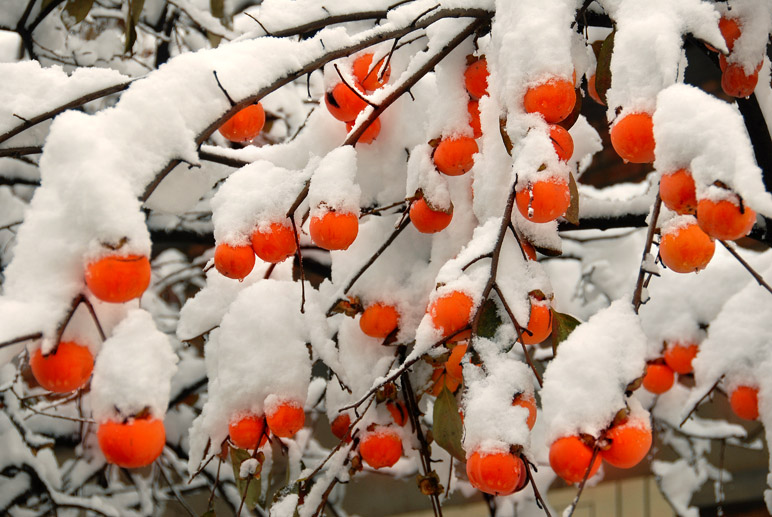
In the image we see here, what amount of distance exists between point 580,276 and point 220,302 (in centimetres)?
156

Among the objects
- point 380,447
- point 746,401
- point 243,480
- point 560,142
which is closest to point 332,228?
point 560,142

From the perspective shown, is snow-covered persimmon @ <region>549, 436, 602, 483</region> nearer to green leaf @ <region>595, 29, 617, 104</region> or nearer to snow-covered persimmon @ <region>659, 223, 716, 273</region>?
snow-covered persimmon @ <region>659, 223, 716, 273</region>

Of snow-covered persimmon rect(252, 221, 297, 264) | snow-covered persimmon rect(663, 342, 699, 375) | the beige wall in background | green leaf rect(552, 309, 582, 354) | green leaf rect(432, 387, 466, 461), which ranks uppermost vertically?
snow-covered persimmon rect(252, 221, 297, 264)

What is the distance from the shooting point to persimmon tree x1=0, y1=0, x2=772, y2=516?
0.57 m

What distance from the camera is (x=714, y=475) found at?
A: 2.58 metres

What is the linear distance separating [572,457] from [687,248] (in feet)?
0.82

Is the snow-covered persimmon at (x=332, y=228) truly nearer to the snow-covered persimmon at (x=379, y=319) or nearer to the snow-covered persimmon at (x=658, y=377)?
the snow-covered persimmon at (x=379, y=319)

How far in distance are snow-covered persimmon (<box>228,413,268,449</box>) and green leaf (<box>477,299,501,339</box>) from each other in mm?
373

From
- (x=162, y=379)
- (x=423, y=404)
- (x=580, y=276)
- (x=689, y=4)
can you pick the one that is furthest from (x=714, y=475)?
(x=162, y=379)

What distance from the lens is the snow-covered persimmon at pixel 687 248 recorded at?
0.67 meters

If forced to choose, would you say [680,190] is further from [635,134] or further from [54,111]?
[54,111]

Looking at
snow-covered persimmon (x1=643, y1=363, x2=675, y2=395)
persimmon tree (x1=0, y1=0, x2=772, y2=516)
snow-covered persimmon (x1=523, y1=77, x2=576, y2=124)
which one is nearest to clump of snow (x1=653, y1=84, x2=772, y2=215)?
persimmon tree (x1=0, y1=0, x2=772, y2=516)

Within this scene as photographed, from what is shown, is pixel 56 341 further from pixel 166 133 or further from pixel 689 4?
pixel 689 4

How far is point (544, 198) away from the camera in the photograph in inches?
26.1
